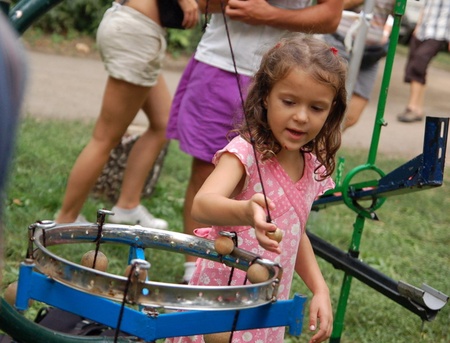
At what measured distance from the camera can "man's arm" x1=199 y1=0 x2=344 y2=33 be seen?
344 centimetres

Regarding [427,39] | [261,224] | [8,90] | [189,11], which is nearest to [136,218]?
[189,11]

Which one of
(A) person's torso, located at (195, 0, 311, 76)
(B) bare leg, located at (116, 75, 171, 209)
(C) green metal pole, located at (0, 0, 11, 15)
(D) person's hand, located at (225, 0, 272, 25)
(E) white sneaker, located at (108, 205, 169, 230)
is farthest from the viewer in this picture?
(E) white sneaker, located at (108, 205, 169, 230)

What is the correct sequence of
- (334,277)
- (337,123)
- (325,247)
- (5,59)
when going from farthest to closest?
(334,277) → (325,247) → (337,123) → (5,59)

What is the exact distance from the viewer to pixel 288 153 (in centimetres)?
248

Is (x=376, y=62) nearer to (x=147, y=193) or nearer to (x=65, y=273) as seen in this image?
(x=147, y=193)

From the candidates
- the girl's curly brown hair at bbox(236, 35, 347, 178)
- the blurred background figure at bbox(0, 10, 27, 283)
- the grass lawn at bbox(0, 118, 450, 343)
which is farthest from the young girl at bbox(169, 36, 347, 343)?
the blurred background figure at bbox(0, 10, 27, 283)

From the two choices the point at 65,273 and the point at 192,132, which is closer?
the point at 65,273

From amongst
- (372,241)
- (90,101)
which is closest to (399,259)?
(372,241)

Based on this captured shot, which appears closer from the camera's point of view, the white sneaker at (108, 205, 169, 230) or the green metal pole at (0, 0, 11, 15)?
the green metal pole at (0, 0, 11, 15)

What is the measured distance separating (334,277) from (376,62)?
5.00 feet

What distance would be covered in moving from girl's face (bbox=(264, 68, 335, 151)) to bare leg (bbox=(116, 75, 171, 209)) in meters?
2.16

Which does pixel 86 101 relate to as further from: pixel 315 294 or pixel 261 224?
pixel 261 224

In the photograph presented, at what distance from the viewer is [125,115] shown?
3.94m

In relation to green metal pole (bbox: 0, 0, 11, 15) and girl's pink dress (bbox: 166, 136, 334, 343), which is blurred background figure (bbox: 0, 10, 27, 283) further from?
girl's pink dress (bbox: 166, 136, 334, 343)
